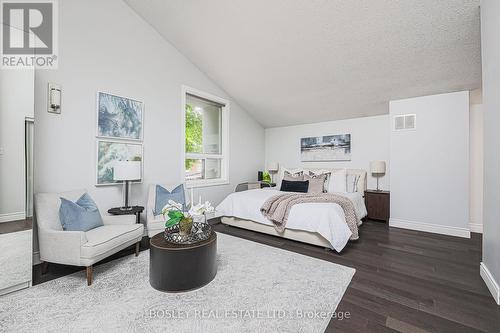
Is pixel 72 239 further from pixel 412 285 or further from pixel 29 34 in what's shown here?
pixel 412 285

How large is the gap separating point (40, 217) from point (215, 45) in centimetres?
323

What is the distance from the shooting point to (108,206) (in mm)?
2990

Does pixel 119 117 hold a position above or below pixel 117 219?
above

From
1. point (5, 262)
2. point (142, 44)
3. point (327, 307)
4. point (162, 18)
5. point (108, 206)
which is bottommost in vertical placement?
point (327, 307)

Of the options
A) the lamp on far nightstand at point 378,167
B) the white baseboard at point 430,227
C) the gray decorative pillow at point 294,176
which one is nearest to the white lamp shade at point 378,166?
the lamp on far nightstand at point 378,167

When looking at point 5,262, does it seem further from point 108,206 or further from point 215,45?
point 215,45

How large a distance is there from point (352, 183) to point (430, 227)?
1.37 meters

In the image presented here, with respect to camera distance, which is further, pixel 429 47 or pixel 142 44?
pixel 142 44

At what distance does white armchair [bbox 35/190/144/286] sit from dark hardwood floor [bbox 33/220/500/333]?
0.40 meters

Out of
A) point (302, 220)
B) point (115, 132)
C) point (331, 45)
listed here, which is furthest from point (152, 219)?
point (331, 45)

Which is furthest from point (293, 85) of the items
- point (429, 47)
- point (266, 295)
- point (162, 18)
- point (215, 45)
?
point (266, 295)

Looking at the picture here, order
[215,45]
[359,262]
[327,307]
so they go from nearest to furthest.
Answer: [327,307]
[359,262]
[215,45]

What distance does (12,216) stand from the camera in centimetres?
196

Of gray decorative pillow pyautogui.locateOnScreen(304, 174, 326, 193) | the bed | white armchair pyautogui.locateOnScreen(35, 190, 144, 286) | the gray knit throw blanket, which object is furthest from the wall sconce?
gray decorative pillow pyautogui.locateOnScreen(304, 174, 326, 193)
